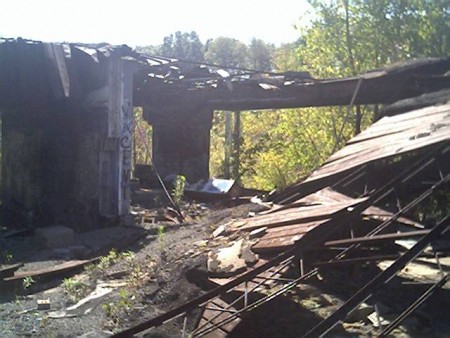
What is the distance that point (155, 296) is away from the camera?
6684 millimetres

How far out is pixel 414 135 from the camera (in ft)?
22.1

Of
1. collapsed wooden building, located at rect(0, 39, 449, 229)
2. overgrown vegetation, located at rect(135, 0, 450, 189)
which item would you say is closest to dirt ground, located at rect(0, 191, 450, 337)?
collapsed wooden building, located at rect(0, 39, 449, 229)

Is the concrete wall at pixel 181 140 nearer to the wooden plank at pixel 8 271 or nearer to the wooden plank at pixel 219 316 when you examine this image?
the wooden plank at pixel 8 271

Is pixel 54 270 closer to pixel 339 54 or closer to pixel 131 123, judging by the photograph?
pixel 131 123

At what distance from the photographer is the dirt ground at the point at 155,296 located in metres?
5.61

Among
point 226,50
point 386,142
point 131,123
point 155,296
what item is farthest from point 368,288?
point 226,50

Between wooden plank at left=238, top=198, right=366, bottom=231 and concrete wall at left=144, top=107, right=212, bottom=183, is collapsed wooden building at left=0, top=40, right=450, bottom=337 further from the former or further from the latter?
concrete wall at left=144, top=107, right=212, bottom=183

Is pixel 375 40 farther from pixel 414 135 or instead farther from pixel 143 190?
pixel 414 135

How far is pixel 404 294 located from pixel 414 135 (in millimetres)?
1875

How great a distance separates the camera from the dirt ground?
221 inches

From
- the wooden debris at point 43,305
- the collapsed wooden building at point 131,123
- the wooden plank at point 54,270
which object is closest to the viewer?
the wooden debris at point 43,305

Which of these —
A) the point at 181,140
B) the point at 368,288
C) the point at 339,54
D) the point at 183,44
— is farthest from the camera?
the point at 183,44

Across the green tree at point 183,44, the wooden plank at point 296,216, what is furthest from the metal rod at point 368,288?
the green tree at point 183,44

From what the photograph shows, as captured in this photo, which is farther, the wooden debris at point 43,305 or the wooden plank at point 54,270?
the wooden plank at point 54,270
